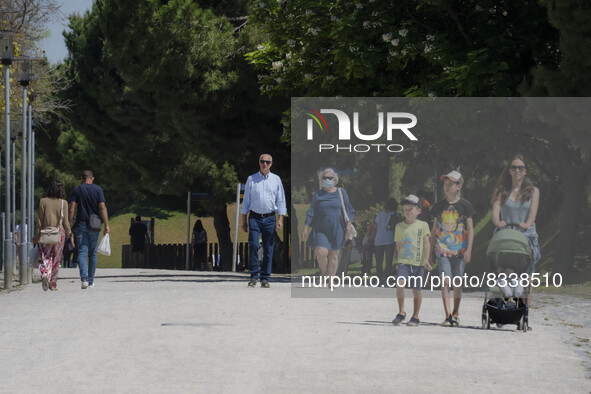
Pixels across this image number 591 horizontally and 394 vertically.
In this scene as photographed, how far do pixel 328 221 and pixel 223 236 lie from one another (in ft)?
91.1

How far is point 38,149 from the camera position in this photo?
5506 cm

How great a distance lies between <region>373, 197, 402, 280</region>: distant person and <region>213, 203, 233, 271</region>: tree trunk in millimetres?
24904

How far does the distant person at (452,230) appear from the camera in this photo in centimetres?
1058

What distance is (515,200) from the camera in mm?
10672

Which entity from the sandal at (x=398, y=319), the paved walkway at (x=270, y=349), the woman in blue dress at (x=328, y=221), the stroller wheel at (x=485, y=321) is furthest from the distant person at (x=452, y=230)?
the woman in blue dress at (x=328, y=221)

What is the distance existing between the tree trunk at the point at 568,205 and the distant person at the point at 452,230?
370 inches

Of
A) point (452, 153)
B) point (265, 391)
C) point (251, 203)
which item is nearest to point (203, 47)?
point (452, 153)

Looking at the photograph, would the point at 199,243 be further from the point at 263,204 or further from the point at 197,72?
the point at 263,204

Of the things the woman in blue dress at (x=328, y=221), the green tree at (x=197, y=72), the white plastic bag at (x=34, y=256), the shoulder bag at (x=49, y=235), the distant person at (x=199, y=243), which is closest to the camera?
the woman in blue dress at (x=328, y=221)

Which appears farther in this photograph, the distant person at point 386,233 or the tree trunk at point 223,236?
the tree trunk at point 223,236

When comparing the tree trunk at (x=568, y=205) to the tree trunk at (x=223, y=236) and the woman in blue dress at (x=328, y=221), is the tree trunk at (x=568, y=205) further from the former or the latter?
the tree trunk at (x=223, y=236)

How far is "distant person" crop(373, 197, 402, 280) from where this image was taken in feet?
41.4

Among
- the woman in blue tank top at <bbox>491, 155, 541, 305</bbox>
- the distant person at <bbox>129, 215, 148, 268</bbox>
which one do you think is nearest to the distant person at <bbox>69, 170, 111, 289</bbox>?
the woman in blue tank top at <bbox>491, 155, 541, 305</bbox>

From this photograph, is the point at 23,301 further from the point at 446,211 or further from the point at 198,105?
the point at 198,105
